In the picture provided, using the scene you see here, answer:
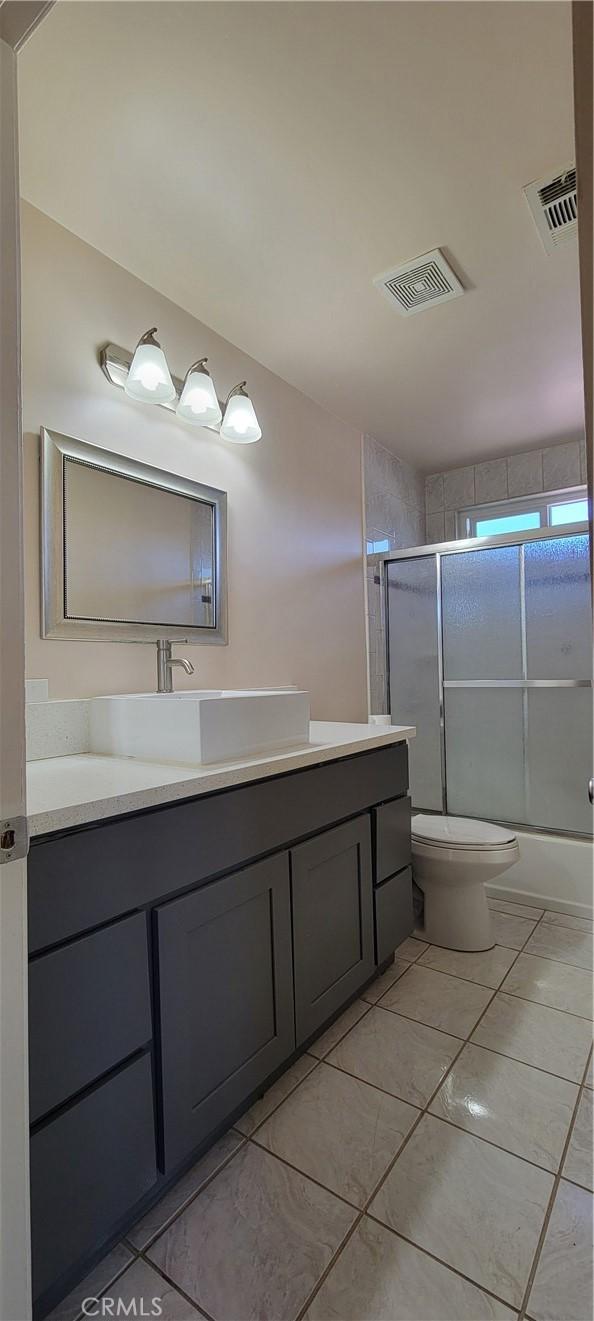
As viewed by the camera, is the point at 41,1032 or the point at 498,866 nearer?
the point at 41,1032

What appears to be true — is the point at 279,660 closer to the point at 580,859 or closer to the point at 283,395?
the point at 283,395

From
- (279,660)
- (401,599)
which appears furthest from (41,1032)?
(401,599)

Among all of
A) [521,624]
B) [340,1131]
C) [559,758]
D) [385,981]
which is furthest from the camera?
[521,624]

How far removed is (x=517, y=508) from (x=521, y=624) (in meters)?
0.96

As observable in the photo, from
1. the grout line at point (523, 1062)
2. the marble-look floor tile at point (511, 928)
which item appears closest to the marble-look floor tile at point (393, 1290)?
the grout line at point (523, 1062)

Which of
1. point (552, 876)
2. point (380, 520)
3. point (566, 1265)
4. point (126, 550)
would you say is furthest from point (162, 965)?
point (380, 520)

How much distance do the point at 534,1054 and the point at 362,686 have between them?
1568mm

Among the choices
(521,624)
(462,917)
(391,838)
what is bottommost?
(462,917)

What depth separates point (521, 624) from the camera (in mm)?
2531

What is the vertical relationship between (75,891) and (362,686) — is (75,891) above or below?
below

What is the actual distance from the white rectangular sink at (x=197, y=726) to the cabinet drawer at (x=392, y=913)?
607 mm

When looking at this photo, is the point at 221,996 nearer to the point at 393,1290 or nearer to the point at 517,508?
the point at 393,1290

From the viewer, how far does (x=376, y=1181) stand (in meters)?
1.10

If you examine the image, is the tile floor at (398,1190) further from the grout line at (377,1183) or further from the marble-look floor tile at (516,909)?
the marble-look floor tile at (516,909)
